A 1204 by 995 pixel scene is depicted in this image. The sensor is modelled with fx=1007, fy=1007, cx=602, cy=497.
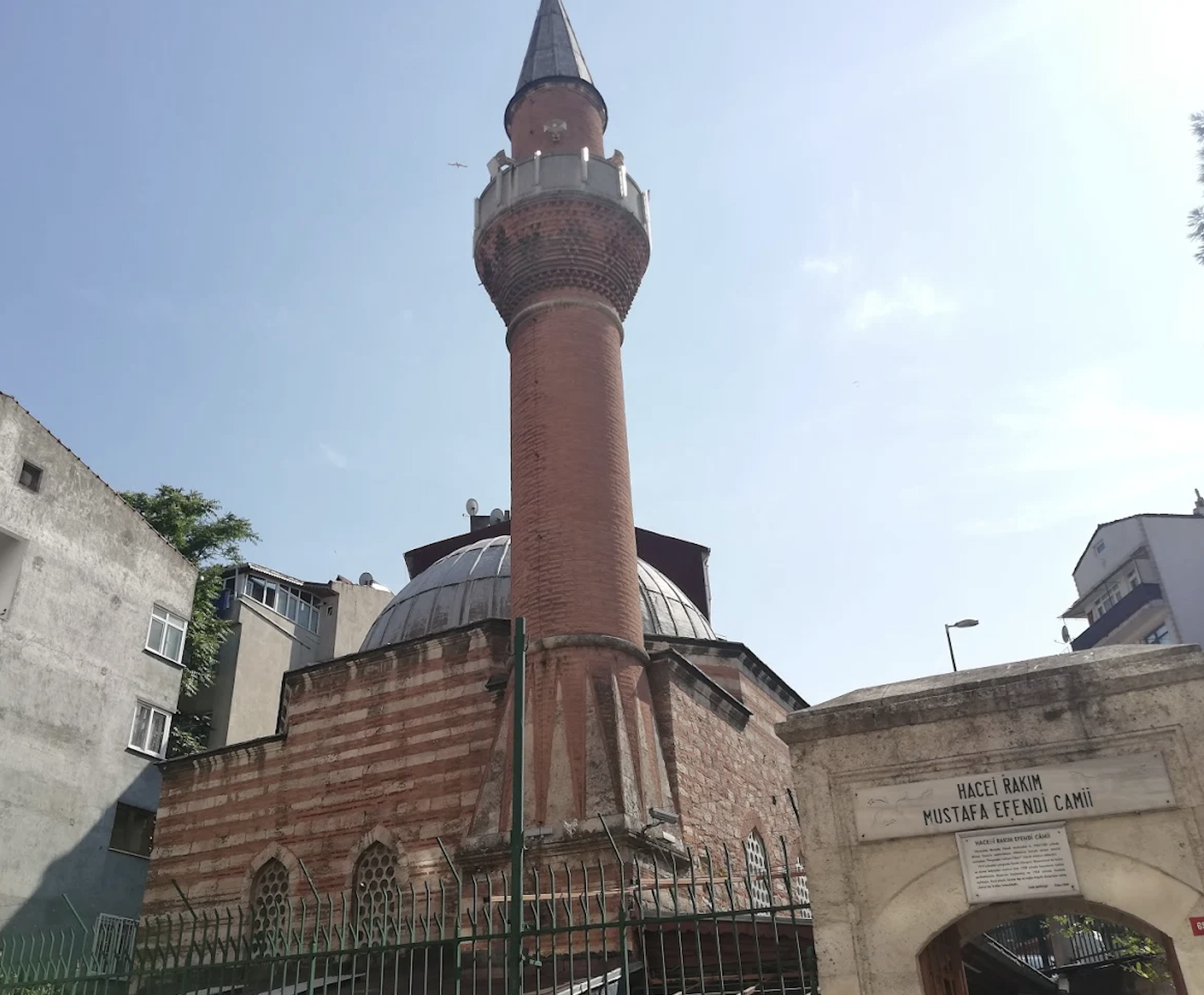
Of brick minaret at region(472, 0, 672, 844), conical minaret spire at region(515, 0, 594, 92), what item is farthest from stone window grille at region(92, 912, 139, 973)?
conical minaret spire at region(515, 0, 594, 92)

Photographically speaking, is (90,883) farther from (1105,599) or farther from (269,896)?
(1105,599)

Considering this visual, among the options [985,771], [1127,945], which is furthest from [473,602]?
[985,771]

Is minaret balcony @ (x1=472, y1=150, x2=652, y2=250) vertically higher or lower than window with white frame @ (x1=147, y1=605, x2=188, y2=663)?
higher

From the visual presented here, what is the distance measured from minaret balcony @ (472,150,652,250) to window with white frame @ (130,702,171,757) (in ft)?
30.1

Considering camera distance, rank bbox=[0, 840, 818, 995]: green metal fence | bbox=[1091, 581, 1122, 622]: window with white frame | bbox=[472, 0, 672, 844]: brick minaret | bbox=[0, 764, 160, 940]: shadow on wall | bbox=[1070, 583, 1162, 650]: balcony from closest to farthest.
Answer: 1. bbox=[0, 840, 818, 995]: green metal fence
2. bbox=[472, 0, 672, 844]: brick minaret
3. bbox=[0, 764, 160, 940]: shadow on wall
4. bbox=[1070, 583, 1162, 650]: balcony
5. bbox=[1091, 581, 1122, 622]: window with white frame

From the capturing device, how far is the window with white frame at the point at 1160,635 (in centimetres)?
2339

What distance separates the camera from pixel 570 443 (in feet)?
41.5

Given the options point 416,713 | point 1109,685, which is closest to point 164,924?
point 416,713

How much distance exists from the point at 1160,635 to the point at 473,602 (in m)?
17.2

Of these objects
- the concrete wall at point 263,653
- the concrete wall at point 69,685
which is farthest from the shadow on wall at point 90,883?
the concrete wall at point 263,653

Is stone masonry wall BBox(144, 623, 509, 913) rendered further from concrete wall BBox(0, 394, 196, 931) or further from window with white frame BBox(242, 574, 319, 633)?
window with white frame BBox(242, 574, 319, 633)

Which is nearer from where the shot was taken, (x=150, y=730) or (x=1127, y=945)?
(x=1127, y=945)

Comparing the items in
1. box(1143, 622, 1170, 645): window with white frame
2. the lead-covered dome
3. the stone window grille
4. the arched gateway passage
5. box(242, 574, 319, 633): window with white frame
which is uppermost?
box(242, 574, 319, 633): window with white frame

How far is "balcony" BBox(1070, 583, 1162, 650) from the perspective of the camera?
23.7 meters
